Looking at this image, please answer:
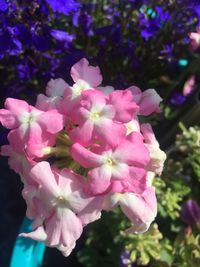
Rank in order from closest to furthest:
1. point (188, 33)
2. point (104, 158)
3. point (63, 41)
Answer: point (104, 158)
point (63, 41)
point (188, 33)

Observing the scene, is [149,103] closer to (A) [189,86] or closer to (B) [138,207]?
(B) [138,207]

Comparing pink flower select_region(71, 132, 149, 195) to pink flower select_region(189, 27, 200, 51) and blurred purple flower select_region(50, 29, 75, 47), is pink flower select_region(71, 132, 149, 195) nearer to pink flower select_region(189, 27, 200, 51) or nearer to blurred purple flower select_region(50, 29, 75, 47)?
blurred purple flower select_region(50, 29, 75, 47)

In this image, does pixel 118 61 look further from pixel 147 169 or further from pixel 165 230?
pixel 147 169

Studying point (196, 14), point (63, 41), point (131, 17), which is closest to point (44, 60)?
point (63, 41)

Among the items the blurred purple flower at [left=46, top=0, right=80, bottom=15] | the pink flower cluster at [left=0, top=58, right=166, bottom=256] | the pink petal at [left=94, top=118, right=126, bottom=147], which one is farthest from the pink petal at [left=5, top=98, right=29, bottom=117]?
the blurred purple flower at [left=46, top=0, right=80, bottom=15]

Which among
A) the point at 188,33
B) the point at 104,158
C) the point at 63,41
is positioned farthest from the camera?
the point at 188,33

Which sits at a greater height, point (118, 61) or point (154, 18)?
point (154, 18)

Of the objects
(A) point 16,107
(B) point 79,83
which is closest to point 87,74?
(B) point 79,83
